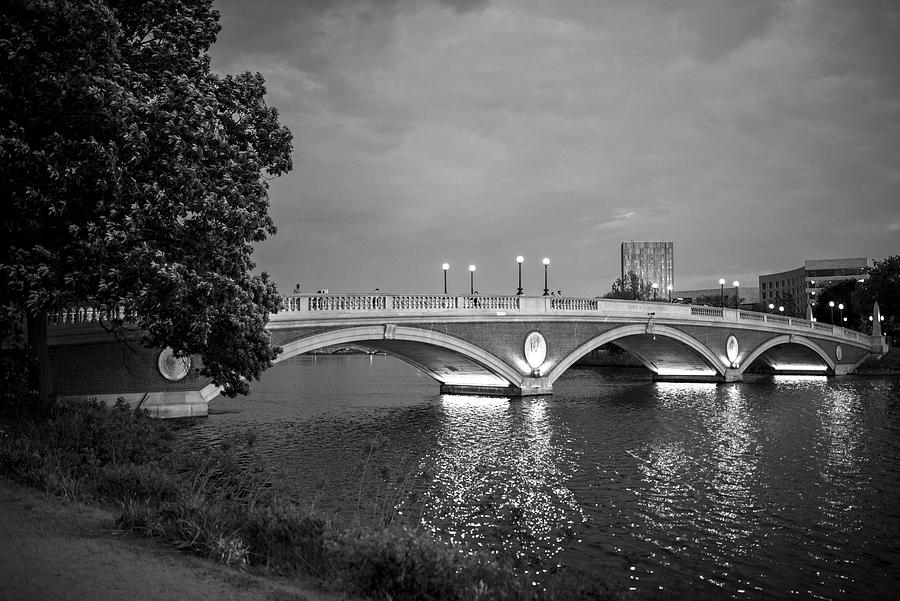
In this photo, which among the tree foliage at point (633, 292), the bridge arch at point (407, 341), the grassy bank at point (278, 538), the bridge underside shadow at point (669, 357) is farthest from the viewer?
the tree foliage at point (633, 292)

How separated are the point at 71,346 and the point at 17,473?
1469 cm

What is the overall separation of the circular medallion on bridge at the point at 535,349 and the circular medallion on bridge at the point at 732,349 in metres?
23.2

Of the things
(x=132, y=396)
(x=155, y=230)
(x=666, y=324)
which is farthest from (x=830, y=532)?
(x=666, y=324)

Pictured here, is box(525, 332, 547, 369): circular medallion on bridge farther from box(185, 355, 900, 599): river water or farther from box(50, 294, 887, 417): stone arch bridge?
box(185, 355, 900, 599): river water

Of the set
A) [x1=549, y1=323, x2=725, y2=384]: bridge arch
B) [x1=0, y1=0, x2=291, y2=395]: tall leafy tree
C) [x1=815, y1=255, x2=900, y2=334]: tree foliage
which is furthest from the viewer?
[x1=815, y1=255, x2=900, y2=334]: tree foliage

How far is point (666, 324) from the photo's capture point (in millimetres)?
49188

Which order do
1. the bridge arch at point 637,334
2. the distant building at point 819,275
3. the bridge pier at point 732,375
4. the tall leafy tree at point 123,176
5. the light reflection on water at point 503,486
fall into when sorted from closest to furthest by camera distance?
the light reflection on water at point 503,486, the tall leafy tree at point 123,176, the bridge arch at point 637,334, the bridge pier at point 732,375, the distant building at point 819,275

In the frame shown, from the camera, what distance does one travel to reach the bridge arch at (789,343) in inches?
2306

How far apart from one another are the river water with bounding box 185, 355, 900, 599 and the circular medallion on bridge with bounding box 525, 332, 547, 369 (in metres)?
3.39

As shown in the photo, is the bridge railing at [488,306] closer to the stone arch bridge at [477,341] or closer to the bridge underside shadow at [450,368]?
the stone arch bridge at [477,341]

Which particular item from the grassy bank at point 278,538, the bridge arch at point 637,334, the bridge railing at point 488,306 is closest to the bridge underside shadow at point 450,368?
the bridge railing at point 488,306

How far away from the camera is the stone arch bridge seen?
25.0m

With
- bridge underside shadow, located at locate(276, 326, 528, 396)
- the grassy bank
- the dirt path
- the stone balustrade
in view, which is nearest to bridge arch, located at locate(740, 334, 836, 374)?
the stone balustrade

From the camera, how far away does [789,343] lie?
63250 mm
